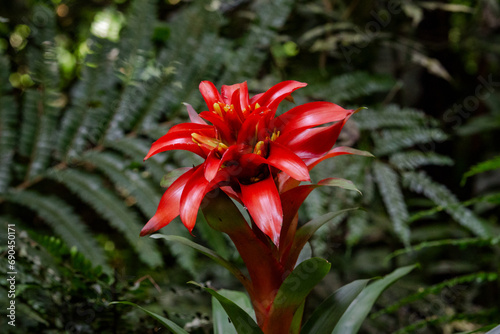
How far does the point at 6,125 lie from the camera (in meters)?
1.27

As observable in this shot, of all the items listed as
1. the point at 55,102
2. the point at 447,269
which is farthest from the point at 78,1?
the point at 447,269

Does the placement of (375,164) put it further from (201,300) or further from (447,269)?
(201,300)

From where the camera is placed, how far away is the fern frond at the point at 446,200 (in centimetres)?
118

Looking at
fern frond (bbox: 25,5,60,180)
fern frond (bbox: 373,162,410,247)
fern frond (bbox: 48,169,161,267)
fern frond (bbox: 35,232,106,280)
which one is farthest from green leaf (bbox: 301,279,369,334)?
fern frond (bbox: 25,5,60,180)

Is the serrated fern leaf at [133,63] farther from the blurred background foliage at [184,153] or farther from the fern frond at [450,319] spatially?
the fern frond at [450,319]

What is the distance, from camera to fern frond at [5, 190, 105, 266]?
3.49 ft

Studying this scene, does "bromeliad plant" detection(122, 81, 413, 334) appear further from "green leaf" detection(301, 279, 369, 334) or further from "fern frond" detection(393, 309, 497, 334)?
"fern frond" detection(393, 309, 497, 334)

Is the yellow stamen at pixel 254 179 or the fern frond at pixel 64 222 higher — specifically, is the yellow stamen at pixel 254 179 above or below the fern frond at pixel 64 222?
above

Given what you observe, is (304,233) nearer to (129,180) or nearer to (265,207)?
(265,207)

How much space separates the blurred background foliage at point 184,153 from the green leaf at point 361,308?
0.19 meters

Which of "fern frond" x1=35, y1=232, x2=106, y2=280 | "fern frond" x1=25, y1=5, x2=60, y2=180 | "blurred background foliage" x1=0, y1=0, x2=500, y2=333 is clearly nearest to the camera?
"fern frond" x1=35, y1=232, x2=106, y2=280

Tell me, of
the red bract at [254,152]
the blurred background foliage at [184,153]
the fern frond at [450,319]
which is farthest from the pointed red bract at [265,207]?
the fern frond at [450,319]

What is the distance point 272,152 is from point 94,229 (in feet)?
4.71

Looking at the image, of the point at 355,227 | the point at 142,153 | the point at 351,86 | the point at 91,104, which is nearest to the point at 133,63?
the point at 91,104
